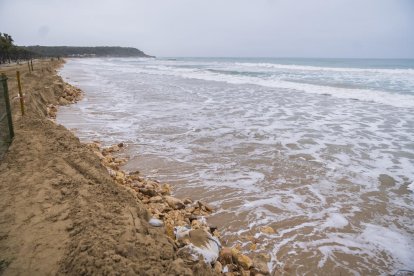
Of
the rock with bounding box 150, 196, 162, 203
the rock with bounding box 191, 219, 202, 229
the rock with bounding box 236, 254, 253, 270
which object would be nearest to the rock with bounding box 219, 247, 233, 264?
the rock with bounding box 236, 254, 253, 270

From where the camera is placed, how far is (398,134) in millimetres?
10797

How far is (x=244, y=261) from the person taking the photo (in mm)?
3896

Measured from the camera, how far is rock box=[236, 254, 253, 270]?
386 cm

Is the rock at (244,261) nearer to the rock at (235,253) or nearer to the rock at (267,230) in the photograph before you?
the rock at (235,253)

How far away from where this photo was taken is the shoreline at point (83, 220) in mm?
3043

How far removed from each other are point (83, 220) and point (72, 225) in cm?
13

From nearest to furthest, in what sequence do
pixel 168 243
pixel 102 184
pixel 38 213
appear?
pixel 168 243, pixel 38 213, pixel 102 184

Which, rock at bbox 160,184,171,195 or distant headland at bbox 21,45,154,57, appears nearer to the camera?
rock at bbox 160,184,171,195

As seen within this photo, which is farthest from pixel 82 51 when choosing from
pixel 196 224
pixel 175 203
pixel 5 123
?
pixel 196 224

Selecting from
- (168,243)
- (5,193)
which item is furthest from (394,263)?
(5,193)

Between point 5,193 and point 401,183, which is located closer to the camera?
point 5,193

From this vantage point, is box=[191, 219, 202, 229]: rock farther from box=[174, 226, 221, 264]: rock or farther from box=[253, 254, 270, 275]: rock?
box=[253, 254, 270, 275]: rock

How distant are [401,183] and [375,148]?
2.74 m

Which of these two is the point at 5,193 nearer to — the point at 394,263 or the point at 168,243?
the point at 168,243
